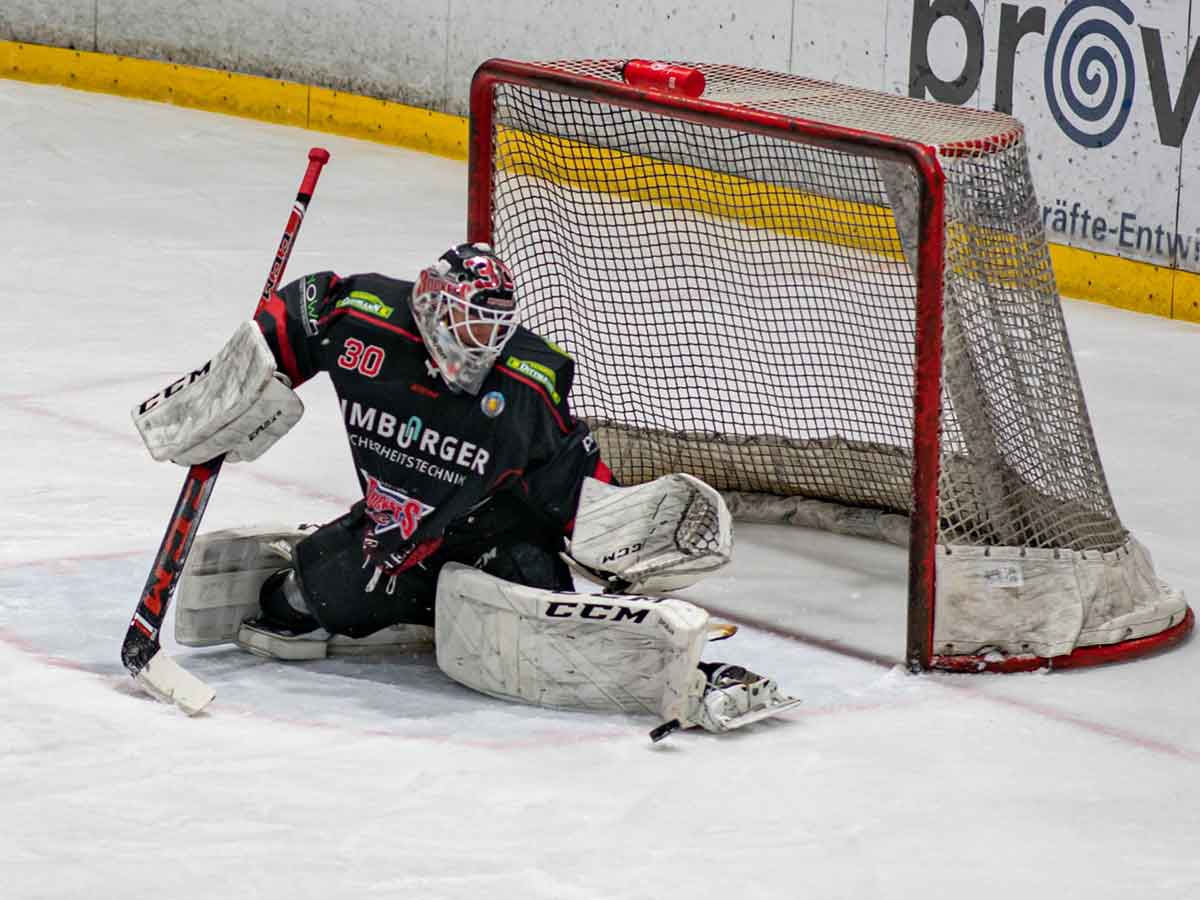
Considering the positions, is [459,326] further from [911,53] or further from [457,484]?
[911,53]

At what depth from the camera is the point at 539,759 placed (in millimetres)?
4238

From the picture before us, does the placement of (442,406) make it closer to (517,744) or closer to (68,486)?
(517,744)

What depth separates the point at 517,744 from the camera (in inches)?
170

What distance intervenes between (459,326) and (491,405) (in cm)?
18

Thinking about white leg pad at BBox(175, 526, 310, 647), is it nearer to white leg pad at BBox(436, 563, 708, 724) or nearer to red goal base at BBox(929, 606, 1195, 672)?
white leg pad at BBox(436, 563, 708, 724)

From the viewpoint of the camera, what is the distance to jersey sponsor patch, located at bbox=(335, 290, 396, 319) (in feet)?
14.7

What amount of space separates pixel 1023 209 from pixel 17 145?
21.2 feet

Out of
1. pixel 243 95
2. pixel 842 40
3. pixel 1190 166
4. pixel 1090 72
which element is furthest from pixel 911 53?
pixel 243 95

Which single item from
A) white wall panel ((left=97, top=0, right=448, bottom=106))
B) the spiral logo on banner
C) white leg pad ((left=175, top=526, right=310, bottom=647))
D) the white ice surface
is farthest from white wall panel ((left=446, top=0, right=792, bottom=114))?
white leg pad ((left=175, top=526, right=310, bottom=647))

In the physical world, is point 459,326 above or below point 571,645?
above

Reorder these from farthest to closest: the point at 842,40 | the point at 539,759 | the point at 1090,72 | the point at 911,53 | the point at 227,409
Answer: the point at 842,40 → the point at 911,53 → the point at 1090,72 → the point at 227,409 → the point at 539,759

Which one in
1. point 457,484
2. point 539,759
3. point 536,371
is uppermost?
point 536,371

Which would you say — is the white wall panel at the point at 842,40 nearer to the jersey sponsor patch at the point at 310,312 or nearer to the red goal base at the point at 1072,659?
the red goal base at the point at 1072,659

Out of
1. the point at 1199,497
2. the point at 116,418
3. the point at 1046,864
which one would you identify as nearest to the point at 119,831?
the point at 1046,864
